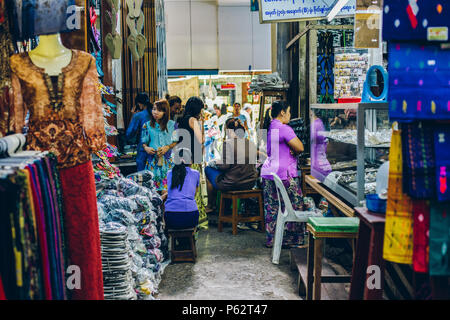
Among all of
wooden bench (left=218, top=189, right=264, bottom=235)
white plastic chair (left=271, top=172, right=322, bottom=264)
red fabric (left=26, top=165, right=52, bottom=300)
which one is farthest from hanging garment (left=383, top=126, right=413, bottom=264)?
wooden bench (left=218, top=189, right=264, bottom=235)

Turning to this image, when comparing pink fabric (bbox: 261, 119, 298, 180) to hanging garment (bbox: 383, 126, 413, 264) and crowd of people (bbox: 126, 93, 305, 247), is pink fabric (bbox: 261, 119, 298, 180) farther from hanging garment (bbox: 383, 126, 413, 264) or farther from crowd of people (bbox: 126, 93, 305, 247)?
hanging garment (bbox: 383, 126, 413, 264)

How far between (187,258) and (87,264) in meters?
2.44

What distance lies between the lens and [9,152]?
187 cm

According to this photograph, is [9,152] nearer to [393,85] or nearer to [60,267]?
[60,267]

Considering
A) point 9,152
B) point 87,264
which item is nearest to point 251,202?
point 87,264

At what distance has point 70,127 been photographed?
237cm

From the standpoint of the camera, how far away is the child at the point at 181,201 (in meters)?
4.54

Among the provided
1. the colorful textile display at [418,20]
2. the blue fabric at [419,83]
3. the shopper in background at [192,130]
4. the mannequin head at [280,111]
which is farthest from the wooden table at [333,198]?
the shopper in background at [192,130]

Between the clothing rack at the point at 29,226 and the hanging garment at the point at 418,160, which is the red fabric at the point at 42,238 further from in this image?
the hanging garment at the point at 418,160

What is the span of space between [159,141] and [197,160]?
0.60m

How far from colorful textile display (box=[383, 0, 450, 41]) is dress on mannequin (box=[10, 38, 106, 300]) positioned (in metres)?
1.55

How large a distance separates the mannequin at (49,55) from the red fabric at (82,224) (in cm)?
53

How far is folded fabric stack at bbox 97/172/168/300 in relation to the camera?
344cm
